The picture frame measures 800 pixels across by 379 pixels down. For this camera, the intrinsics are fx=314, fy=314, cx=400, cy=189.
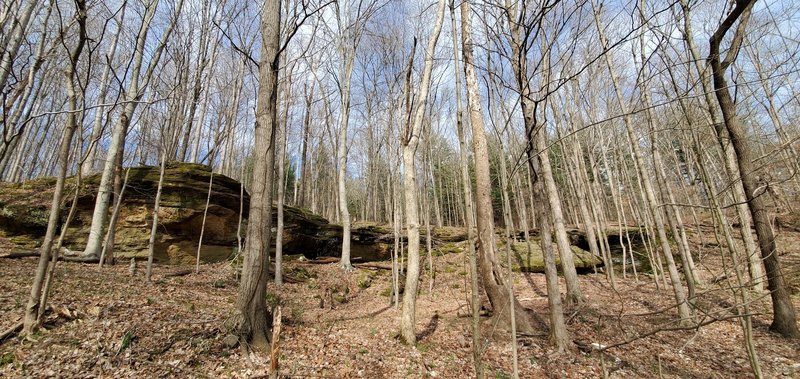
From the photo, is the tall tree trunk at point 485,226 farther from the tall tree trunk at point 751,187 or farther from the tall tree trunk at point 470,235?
the tall tree trunk at point 751,187

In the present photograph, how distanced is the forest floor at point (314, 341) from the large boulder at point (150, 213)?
2.46m

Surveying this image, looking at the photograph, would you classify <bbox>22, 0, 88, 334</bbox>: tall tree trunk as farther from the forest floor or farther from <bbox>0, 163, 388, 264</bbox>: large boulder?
<bbox>0, 163, 388, 264</bbox>: large boulder

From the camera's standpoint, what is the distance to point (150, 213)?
32.1ft

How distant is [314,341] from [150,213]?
323 inches

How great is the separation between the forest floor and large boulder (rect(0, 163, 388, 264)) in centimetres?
246

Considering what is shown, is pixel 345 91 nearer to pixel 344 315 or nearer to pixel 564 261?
pixel 344 315

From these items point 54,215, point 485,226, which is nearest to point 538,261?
point 485,226

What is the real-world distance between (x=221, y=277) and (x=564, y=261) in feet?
27.4

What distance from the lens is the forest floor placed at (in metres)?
3.43

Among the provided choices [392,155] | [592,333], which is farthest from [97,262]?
[592,333]

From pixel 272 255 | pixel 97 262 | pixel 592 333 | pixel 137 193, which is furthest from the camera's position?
pixel 272 255

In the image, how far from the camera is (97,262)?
7.54 m

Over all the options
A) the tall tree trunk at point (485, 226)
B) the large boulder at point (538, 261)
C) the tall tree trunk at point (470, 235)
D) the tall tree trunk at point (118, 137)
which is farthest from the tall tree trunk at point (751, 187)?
the tall tree trunk at point (118, 137)

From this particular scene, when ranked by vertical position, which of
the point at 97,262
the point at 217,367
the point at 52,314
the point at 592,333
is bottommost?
the point at 592,333
